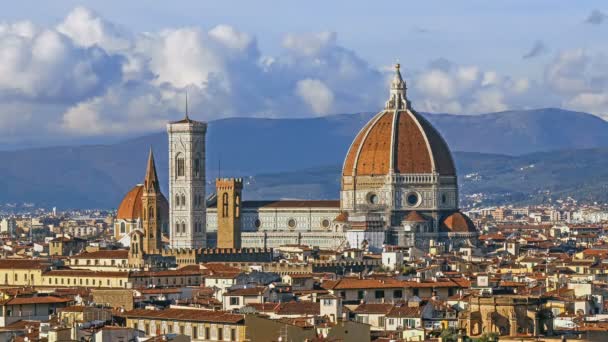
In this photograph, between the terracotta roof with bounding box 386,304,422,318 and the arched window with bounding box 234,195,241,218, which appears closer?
the terracotta roof with bounding box 386,304,422,318

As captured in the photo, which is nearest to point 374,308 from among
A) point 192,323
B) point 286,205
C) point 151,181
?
point 192,323

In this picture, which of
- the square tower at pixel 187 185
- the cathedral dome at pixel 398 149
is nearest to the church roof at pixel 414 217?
the cathedral dome at pixel 398 149

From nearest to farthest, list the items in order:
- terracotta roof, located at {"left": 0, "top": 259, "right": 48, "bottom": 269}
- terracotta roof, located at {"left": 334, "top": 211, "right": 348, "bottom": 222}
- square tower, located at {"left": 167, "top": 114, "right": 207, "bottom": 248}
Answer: terracotta roof, located at {"left": 0, "top": 259, "right": 48, "bottom": 269} < square tower, located at {"left": 167, "top": 114, "right": 207, "bottom": 248} < terracotta roof, located at {"left": 334, "top": 211, "right": 348, "bottom": 222}

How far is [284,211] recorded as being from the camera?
146375 millimetres

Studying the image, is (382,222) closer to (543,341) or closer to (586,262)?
(586,262)

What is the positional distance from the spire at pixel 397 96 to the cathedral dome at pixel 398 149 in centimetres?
47

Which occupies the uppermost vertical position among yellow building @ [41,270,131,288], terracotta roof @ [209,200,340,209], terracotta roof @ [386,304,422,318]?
terracotta roof @ [209,200,340,209]

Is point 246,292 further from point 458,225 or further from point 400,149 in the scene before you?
point 400,149

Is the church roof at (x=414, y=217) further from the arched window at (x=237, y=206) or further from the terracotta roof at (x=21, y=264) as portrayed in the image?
the terracotta roof at (x=21, y=264)

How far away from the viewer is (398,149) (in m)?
147

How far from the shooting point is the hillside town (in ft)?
173

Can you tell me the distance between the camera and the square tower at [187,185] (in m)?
141

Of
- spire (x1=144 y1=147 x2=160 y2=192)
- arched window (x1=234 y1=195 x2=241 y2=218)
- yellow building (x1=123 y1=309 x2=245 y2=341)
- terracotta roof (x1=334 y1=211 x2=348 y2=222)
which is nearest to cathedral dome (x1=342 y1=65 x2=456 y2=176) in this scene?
terracotta roof (x1=334 y1=211 x2=348 y2=222)

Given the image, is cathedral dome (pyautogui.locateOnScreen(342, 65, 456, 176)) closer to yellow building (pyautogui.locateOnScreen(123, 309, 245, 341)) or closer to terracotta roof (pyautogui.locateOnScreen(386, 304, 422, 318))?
terracotta roof (pyautogui.locateOnScreen(386, 304, 422, 318))
